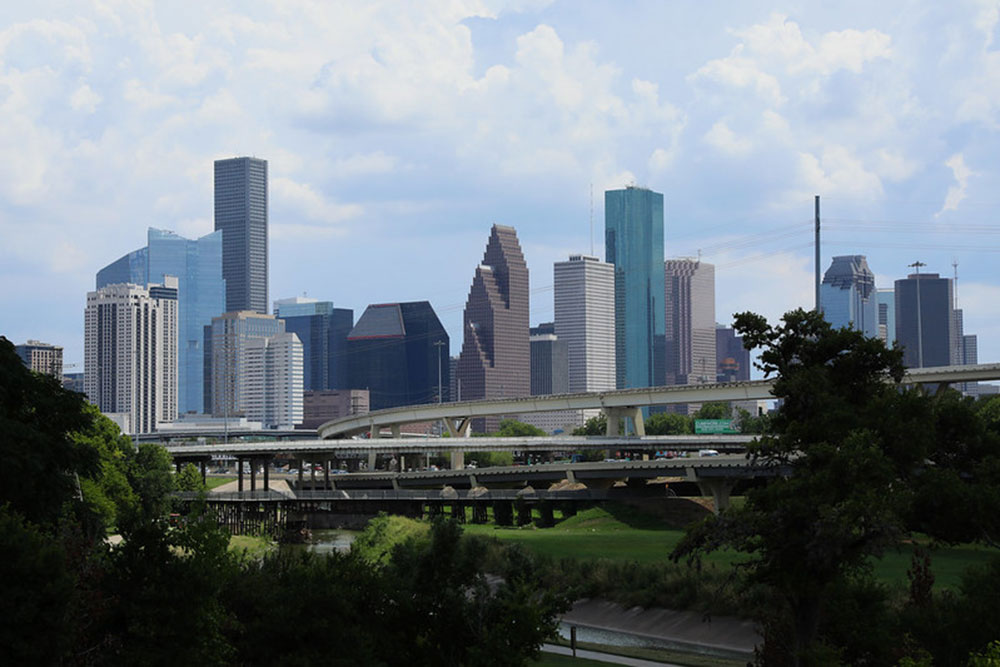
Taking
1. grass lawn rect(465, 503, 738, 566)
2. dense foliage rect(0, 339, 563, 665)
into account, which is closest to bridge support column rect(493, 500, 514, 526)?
grass lawn rect(465, 503, 738, 566)

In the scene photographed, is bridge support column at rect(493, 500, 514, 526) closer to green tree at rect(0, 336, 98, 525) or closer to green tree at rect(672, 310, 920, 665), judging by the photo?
green tree at rect(0, 336, 98, 525)

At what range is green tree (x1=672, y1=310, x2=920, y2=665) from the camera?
37.8m

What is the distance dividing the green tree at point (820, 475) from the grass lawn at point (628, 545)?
214cm

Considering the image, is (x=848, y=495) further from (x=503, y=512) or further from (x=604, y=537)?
(x=503, y=512)

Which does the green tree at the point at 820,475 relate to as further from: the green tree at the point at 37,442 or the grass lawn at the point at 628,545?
the green tree at the point at 37,442

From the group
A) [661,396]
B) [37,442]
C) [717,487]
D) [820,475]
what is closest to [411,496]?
[717,487]

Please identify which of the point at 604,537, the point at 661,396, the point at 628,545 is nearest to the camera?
the point at 628,545

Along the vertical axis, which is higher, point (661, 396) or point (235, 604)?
point (661, 396)

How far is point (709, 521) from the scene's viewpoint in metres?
41.4

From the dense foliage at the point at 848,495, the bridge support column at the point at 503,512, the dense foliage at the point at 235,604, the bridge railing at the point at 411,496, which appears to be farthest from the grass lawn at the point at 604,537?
the dense foliage at the point at 235,604

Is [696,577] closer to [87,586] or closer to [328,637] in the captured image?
[328,637]

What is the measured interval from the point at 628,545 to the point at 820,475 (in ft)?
208

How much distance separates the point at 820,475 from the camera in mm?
38719

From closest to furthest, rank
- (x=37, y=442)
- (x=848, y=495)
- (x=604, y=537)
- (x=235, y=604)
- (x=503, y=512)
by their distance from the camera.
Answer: (x=848, y=495), (x=235, y=604), (x=37, y=442), (x=604, y=537), (x=503, y=512)
